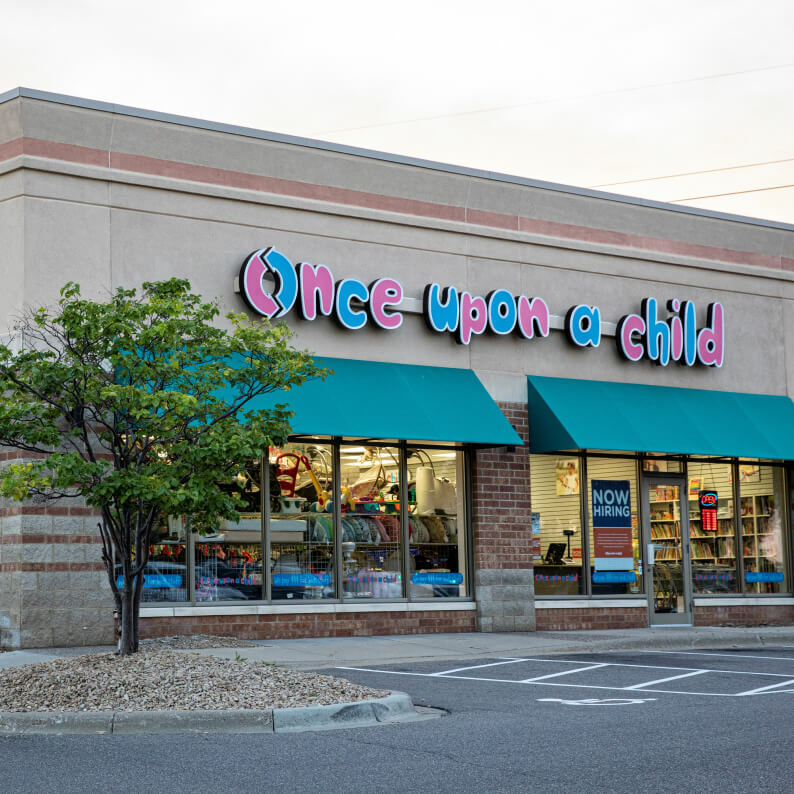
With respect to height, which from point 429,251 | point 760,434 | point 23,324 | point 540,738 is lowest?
point 540,738

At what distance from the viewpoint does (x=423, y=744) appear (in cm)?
862

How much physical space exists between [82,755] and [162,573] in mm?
8077

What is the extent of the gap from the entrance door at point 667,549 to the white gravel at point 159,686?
10796 millimetres

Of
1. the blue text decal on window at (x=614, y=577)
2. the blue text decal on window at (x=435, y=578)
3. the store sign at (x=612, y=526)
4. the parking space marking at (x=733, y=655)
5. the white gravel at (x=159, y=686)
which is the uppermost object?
the store sign at (x=612, y=526)

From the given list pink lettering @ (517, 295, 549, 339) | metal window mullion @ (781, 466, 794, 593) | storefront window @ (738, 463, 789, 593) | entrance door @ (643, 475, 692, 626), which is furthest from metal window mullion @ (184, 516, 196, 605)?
metal window mullion @ (781, 466, 794, 593)

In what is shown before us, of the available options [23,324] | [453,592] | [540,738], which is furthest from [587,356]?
[540,738]

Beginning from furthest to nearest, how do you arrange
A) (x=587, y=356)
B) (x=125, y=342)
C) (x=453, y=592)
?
1. (x=587, y=356)
2. (x=453, y=592)
3. (x=125, y=342)

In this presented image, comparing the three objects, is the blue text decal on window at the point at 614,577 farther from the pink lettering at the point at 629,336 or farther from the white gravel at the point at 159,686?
the white gravel at the point at 159,686

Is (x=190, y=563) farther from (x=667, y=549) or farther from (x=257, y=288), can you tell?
(x=667, y=549)

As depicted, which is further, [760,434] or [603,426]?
[760,434]

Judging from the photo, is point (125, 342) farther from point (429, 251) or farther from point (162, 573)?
point (429, 251)

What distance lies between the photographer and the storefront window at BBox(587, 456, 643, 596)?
65.1 feet

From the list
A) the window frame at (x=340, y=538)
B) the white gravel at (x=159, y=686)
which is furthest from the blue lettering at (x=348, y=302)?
the white gravel at (x=159, y=686)

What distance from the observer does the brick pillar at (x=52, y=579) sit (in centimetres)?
1493
